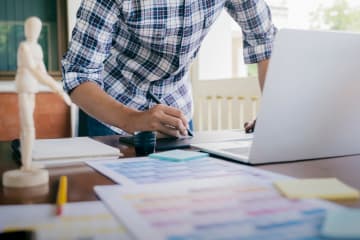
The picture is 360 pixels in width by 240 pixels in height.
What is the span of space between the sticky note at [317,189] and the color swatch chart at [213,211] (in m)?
0.02

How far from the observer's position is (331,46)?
2.36ft

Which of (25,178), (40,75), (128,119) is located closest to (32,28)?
(40,75)

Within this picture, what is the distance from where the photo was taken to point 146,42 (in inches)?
52.8

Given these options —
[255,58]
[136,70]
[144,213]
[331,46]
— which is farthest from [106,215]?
[255,58]

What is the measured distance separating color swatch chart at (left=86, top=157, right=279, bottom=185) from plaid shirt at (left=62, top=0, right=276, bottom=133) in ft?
1.70

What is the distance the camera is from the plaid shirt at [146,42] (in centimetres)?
120

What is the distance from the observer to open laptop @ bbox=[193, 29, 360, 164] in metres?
0.68

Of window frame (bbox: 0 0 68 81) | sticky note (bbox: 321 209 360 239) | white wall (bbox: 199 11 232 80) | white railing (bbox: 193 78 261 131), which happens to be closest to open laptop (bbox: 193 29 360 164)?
sticky note (bbox: 321 209 360 239)

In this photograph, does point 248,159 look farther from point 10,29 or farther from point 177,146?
point 10,29

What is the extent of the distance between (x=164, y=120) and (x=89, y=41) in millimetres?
361

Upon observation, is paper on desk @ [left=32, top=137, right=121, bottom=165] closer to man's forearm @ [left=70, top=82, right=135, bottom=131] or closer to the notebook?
the notebook

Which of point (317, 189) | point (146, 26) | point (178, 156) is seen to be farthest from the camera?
point (146, 26)

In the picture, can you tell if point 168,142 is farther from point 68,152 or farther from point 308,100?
point 308,100

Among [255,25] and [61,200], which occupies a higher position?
[255,25]
